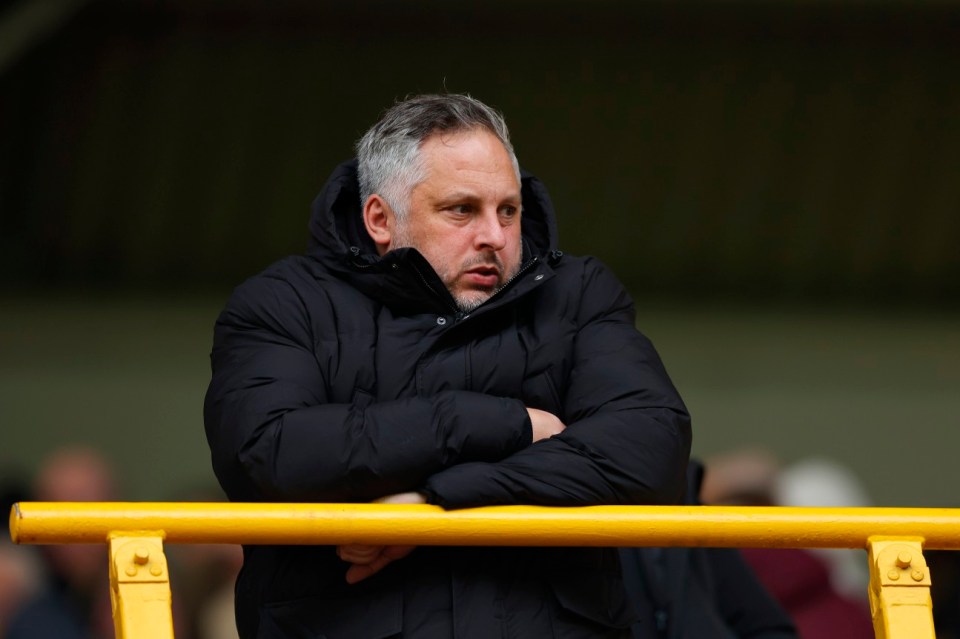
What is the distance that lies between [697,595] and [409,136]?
52.9 inches

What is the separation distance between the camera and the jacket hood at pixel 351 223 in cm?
320

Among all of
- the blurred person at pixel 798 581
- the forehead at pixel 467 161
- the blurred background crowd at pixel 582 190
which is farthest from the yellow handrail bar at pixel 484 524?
the blurred background crowd at pixel 582 190

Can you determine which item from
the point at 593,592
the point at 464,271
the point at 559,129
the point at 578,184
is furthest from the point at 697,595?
the point at 578,184

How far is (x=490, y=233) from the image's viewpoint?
319cm

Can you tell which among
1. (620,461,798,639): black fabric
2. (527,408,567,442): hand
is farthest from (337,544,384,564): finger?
(620,461,798,639): black fabric

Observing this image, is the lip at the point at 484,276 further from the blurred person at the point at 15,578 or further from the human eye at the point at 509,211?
the blurred person at the point at 15,578

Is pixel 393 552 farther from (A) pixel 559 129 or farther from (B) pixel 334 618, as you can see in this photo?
(A) pixel 559 129

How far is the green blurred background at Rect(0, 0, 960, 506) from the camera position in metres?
7.33

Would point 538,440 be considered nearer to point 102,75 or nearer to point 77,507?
point 77,507

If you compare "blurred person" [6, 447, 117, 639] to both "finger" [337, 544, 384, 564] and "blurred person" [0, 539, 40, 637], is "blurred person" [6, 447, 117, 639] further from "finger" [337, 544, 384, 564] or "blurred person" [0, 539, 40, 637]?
"finger" [337, 544, 384, 564]

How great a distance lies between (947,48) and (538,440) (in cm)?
509

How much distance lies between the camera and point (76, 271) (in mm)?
7973

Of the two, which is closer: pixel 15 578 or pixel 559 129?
pixel 15 578

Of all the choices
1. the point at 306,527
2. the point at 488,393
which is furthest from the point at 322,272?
Answer: the point at 306,527
